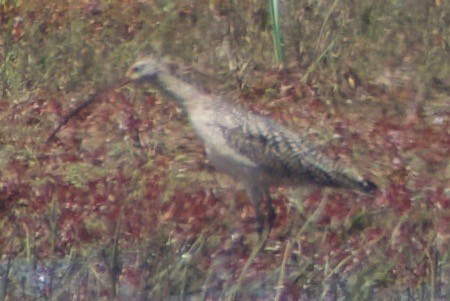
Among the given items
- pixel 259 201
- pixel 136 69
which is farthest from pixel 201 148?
pixel 259 201

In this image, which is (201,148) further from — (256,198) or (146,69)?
(256,198)

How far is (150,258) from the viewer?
20.1ft

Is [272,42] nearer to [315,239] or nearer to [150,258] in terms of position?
[315,239]

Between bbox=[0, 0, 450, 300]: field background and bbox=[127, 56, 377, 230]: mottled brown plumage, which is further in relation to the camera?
bbox=[127, 56, 377, 230]: mottled brown plumage

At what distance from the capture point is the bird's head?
918 cm

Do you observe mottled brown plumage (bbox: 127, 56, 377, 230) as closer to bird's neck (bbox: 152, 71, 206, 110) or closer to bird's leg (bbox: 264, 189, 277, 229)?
bird's leg (bbox: 264, 189, 277, 229)

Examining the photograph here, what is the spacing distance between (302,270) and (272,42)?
5.70 meters

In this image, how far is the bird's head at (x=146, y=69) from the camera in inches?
361

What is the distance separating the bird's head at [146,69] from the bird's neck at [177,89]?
4cm

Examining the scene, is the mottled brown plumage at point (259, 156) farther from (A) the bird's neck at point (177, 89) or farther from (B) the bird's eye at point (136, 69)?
(B) the bird's eye at point (136, 69)

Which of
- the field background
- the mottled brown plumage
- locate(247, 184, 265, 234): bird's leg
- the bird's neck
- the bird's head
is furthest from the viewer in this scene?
the bird's head

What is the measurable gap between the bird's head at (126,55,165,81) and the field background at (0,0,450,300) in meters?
0.24

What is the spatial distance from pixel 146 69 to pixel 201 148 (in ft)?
3.79

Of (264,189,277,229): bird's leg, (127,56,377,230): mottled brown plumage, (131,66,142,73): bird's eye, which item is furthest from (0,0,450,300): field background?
(131,66,142,73): bird's eye
